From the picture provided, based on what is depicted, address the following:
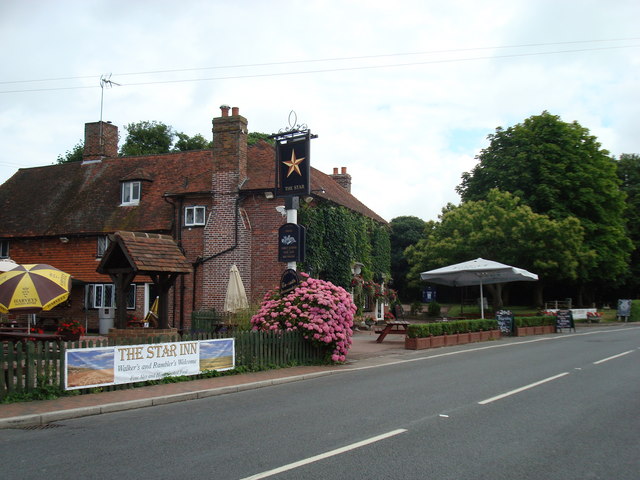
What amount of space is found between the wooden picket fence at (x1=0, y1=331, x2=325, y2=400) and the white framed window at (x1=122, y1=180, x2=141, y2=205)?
50.5ft

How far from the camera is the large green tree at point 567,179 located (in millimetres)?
37031

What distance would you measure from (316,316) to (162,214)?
43.9 ft

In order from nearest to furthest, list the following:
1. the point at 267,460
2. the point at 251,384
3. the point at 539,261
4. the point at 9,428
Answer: the point at 267,460, the point at 9,428, the point at 251,384, the point at 539,261

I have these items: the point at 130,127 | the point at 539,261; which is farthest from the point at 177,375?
the point at 130,127

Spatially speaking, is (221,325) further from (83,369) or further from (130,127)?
(130,127)

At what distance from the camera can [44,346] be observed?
9.92 meters

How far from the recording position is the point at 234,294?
21.0m

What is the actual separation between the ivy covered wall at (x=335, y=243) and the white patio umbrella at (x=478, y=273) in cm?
353

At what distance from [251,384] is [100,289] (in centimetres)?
1651

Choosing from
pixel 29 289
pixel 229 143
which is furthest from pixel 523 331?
pixel 29 289

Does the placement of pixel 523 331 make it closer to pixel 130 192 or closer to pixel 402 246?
pixel 130 192

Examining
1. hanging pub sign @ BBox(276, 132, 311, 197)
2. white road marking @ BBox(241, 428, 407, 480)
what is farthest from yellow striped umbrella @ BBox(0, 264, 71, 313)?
white road marking @ BBox(241, 428, 407, 480)

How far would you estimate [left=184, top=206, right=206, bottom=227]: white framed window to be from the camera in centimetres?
2425

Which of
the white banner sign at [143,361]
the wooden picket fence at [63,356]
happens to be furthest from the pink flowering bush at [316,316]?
the white banner sign at [143,361]
